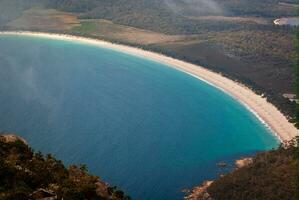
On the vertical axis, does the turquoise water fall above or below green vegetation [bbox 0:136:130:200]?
below

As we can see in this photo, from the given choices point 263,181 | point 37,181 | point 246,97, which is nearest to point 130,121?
point 246,97

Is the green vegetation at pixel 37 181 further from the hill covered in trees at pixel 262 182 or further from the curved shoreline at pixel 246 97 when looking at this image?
the curved shoreline at pixel 246 97

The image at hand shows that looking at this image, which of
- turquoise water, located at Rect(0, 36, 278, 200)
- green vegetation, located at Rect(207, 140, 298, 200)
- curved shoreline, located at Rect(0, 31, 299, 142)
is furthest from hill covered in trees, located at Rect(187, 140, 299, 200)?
curved shoreline, located at Rect(0, 31, 299, 142)

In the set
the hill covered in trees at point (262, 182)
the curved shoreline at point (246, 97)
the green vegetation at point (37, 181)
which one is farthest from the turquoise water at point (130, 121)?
the green vegetation at point (37, 181)

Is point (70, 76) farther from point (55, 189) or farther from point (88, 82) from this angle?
point (55, 189)

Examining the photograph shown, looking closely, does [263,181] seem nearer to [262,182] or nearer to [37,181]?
[262,182]

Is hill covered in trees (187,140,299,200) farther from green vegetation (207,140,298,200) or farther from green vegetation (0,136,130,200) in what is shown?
green vegetation (0,136,130,200)
